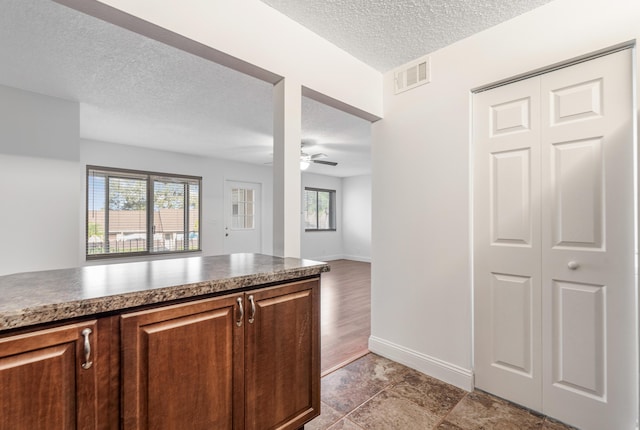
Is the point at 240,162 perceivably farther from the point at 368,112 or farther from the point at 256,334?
the point at 256,334

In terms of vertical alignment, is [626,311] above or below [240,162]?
below

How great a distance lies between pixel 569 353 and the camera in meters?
1.76

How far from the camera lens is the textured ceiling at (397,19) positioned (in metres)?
1.80

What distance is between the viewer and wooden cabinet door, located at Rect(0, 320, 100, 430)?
2.64 ft

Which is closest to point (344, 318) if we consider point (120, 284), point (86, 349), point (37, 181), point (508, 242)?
point (508, 242)

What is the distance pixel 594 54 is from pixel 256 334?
235 cm

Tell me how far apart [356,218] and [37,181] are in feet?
22.6

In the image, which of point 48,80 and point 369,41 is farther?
point 48,80

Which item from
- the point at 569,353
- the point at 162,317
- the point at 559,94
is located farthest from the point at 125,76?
the point at 569,353

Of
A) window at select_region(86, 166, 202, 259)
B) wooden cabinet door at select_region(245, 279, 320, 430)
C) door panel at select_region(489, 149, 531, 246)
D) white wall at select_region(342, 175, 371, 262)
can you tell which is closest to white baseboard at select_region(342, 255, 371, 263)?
white wall at select_region(342, 175, 371, 262)

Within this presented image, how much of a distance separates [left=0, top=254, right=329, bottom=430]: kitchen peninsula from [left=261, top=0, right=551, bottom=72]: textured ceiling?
5.12ft

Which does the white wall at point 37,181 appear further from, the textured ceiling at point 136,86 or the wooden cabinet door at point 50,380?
the wooden cabinet door at point 50,380

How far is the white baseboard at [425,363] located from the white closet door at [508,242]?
0.31ft

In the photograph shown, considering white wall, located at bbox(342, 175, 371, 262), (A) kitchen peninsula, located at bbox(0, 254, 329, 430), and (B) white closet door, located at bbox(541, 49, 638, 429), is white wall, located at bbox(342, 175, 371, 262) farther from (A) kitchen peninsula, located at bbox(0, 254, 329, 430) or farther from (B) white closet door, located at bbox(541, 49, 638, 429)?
(A) kitchen peninsula, located at bbox(0, 254, 329, 430)
